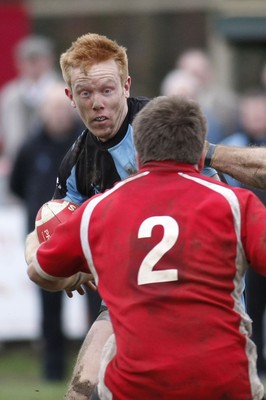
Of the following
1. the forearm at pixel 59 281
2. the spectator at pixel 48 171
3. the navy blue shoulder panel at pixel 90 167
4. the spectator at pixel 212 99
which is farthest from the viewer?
the spectator at pixel 212 99

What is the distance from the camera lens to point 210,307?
543 centimetres

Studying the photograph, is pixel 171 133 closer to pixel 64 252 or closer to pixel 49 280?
pixel 64 252

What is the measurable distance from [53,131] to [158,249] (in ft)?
21.9

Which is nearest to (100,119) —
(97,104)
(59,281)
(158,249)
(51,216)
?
(97,104)

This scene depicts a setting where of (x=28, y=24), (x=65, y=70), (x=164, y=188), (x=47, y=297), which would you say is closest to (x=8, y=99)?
(x=47, y=297)

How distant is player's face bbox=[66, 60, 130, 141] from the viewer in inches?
259

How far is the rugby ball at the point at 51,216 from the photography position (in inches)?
259

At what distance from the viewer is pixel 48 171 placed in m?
12.0

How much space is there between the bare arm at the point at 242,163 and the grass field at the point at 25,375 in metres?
4.04

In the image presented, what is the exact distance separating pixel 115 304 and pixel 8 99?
8419 mm

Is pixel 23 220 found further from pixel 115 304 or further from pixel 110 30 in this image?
pixel 115 304

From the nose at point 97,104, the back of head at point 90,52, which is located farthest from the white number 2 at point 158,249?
the back of head at point 90,52

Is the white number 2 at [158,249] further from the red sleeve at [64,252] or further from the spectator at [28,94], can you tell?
the spectator at [28,94]

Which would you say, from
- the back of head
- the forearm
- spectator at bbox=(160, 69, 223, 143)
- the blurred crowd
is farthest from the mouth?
spectator at bbox=(160, 69, 223, 143)
